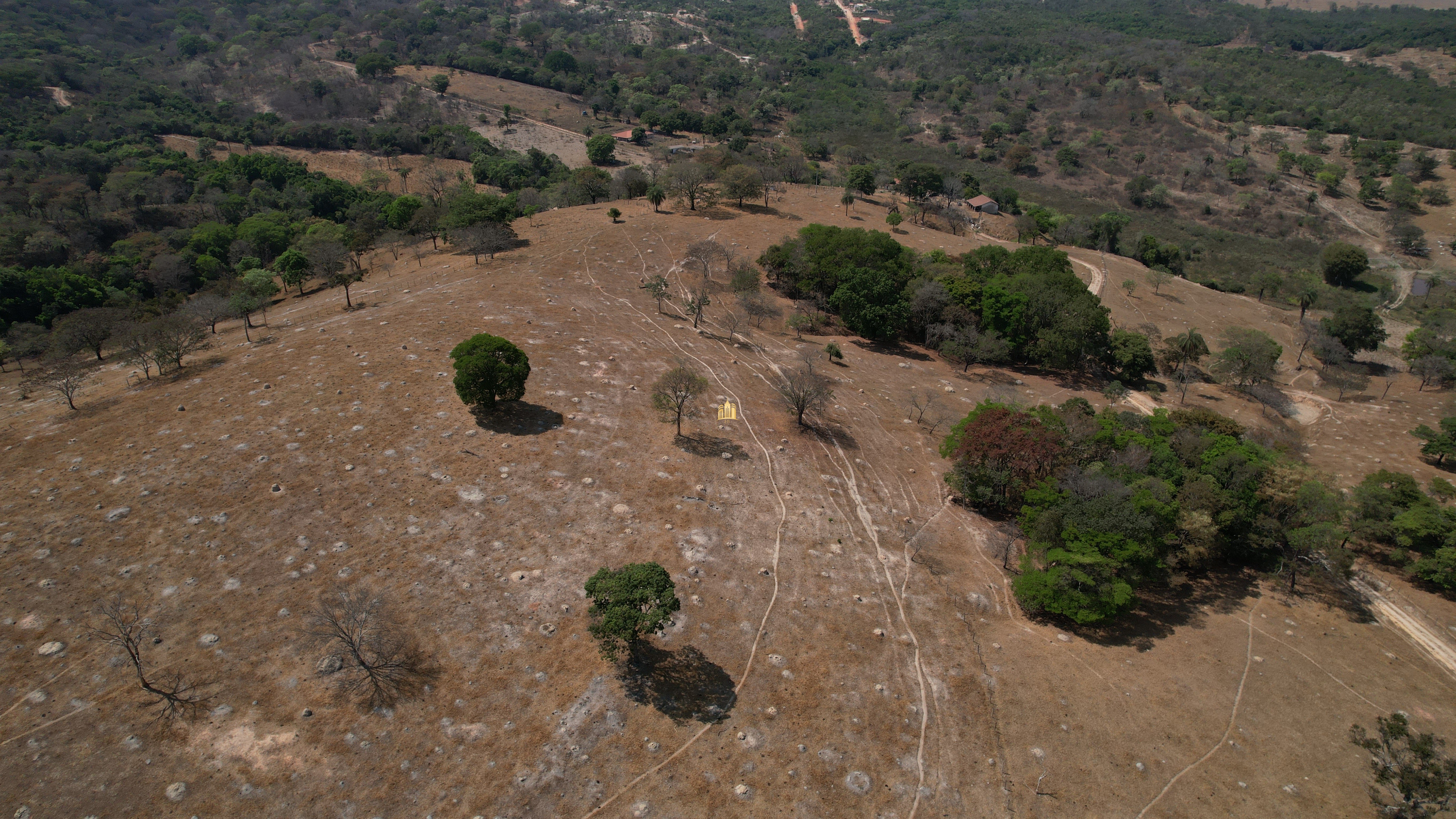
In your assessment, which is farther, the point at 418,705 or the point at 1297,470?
the point at 1297,470

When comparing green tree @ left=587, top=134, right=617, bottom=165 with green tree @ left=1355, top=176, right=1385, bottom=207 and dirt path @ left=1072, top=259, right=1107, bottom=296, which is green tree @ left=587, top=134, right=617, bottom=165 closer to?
dirt path @ left=1072, top=259, right=1107, bottom=296

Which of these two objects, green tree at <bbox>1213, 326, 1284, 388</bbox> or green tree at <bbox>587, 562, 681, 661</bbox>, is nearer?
green tree at <bbox>587, 562, 681, 661</bbox>

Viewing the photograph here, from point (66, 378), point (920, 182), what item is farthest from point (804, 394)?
point (920, 182)

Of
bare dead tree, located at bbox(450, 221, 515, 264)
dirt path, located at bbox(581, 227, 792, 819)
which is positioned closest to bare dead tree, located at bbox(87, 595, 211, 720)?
dirt path, located at bbox(581, 227, 792, 819)

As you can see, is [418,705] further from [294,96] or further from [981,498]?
[294,96]

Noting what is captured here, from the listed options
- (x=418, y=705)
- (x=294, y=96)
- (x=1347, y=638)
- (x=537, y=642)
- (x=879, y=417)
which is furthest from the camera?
(x=294, y=96)

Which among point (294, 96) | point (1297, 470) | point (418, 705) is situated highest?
point (1297, 470)

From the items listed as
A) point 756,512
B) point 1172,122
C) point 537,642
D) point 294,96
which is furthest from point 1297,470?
point 294,96
